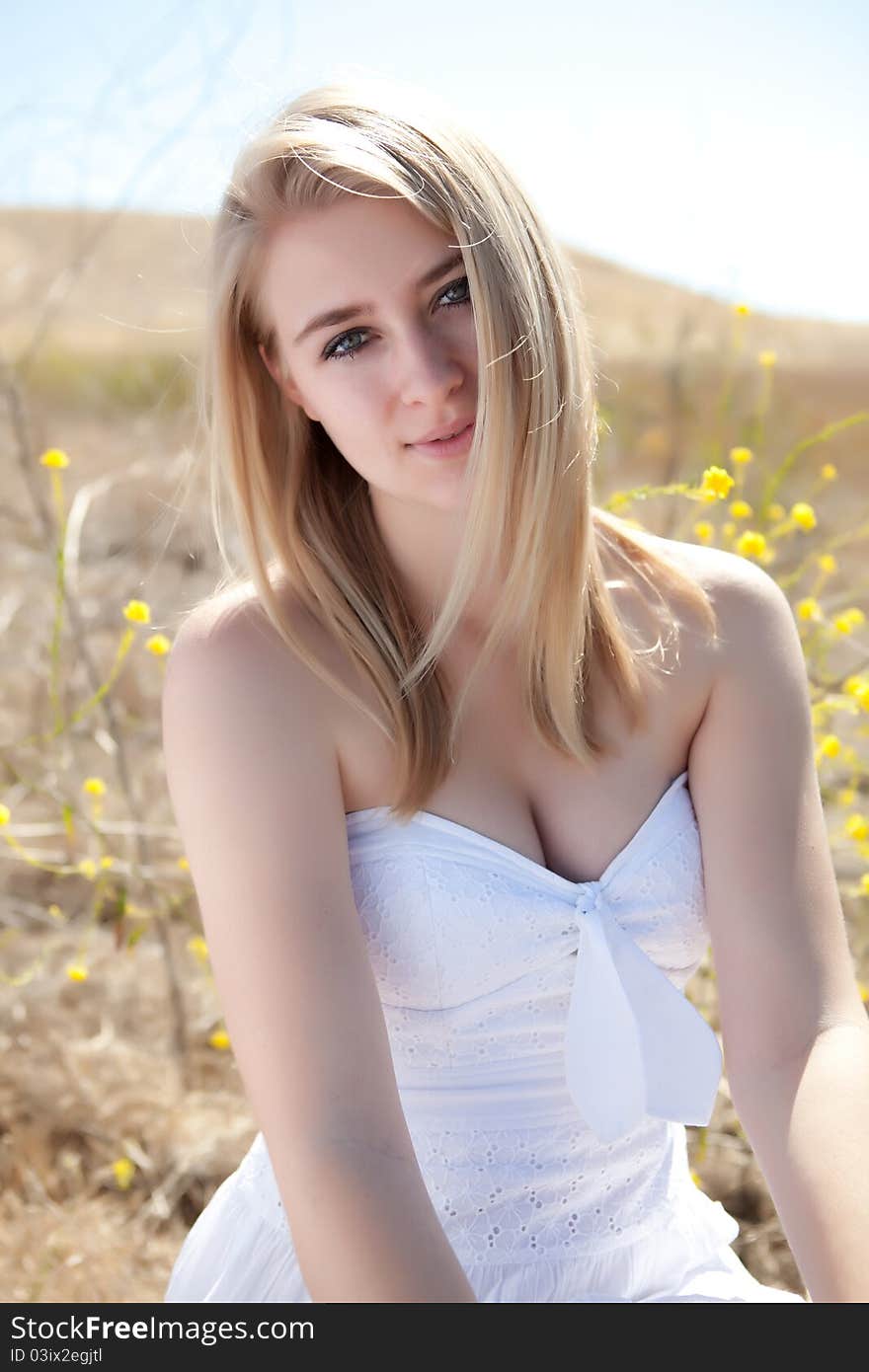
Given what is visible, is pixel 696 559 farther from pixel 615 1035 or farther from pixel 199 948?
pixel 199 948

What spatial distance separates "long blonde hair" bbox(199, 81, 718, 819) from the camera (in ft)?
4.45

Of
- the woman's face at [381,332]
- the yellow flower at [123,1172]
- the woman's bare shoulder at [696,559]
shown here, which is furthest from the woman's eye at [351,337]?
the yellow flower at [123,1172]

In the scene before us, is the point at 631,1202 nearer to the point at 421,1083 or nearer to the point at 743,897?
the point at 421,1083

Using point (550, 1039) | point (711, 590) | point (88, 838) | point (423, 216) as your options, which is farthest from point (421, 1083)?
point (88, 838)

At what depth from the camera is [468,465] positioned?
4.60ft

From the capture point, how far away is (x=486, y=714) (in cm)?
153

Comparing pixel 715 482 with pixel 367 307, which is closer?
pixel 367 307

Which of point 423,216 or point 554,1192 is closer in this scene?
point 423,216

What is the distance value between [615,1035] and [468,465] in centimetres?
65

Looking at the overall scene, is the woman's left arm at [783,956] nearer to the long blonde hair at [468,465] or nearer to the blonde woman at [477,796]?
the blonde woman at [477,796]

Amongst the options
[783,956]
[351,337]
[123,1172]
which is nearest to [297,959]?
[783,956]

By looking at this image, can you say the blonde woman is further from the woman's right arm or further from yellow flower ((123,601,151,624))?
yellow flower ((123,601,151,624))

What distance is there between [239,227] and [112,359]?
6.02 metres

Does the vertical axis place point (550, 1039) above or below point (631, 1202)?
above
